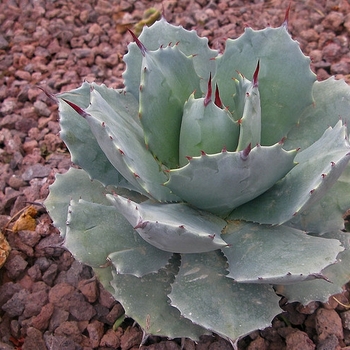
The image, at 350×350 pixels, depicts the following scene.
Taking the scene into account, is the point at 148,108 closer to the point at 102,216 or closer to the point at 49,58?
the point at 102,216

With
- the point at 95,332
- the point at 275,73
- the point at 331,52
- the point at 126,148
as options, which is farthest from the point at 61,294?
the point at 331,52

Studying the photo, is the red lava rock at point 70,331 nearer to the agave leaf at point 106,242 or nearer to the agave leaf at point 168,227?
the agave leaf at point 106,242

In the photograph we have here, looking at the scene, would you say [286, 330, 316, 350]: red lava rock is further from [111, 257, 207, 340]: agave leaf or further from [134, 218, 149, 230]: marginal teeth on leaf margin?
[134, 218, 149, 230]: marginal teeth on leaf margin

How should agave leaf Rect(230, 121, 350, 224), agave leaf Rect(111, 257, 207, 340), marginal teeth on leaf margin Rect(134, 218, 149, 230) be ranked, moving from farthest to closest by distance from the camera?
agave leaf Rect(111, 257, 207, 340) < agave leaf Rect(230, 121, 350, 224) < marginal teeth on leaf margin Rect(134, 218, 149, 230)

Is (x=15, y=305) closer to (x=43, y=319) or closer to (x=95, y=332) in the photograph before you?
(x=43, y=319)

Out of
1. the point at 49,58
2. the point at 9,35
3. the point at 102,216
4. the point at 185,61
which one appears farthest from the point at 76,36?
the point at 102,216

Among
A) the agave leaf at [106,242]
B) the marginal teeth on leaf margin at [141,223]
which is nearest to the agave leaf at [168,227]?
the marginal teeth on leaf margin at [141,223]

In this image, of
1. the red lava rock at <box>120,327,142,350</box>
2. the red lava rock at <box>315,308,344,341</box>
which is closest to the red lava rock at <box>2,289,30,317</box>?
the red lava rock at <box>120,327,142,350</box>
